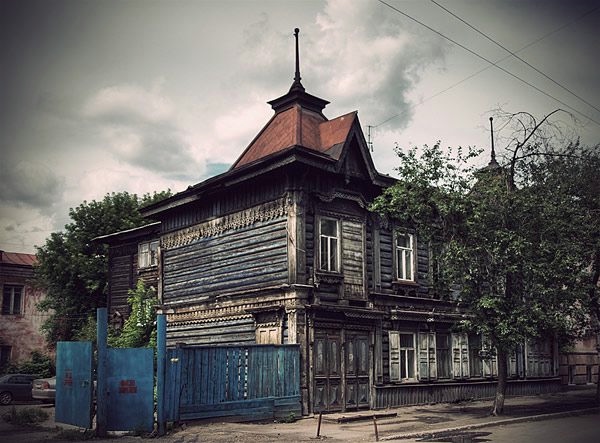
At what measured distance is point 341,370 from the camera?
20047 millimetres

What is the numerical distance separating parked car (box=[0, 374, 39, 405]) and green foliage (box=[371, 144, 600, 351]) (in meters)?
17.3

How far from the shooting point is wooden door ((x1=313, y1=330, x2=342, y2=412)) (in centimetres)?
1927

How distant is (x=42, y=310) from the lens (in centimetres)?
3953

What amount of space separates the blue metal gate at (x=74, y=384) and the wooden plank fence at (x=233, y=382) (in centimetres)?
176

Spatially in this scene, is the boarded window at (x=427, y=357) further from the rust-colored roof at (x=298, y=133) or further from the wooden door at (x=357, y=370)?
the rust-colored roof at (x=298, y=133)

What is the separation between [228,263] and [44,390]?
8.37m

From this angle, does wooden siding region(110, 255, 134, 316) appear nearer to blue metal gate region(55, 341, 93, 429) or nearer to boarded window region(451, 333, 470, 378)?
boarded window region(451, 333, 470, 378)

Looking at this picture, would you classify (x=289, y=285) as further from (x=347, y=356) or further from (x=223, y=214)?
(x=223, y=214)

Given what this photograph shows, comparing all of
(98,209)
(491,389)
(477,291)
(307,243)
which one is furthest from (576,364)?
(98,209)

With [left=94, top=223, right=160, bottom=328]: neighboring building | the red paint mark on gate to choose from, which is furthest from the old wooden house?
the red paint mark on gate

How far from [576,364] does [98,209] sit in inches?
1185

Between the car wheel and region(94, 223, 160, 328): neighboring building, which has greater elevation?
region(94, 223, 160, 328): neighboring building

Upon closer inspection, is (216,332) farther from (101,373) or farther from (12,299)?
(12,299)

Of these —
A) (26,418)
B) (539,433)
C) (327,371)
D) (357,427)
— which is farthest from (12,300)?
(539,433)
